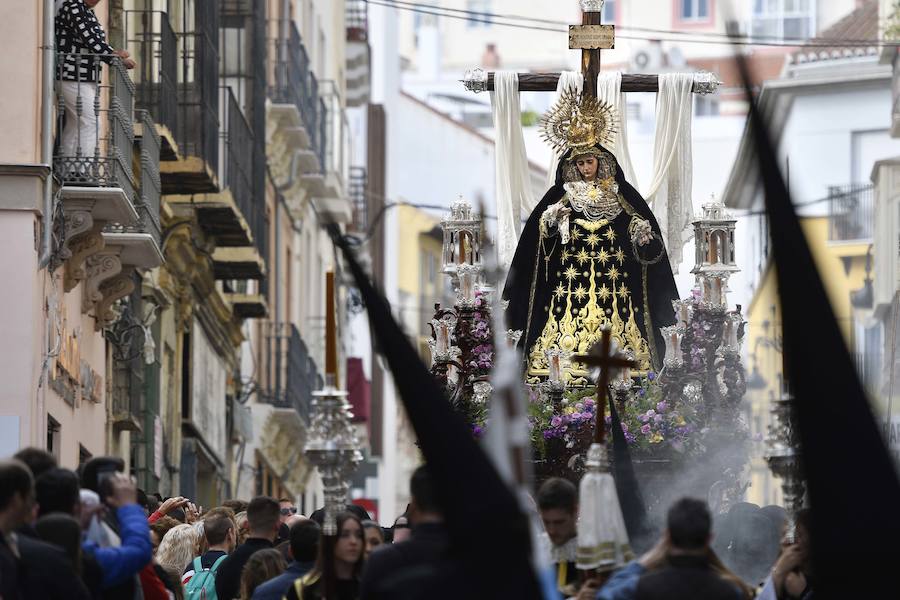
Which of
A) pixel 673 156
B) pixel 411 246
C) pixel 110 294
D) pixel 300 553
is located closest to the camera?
pixel 300 553

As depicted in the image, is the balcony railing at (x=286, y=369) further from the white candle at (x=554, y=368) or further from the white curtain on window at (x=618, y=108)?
the white candle at (x=554, y=368)

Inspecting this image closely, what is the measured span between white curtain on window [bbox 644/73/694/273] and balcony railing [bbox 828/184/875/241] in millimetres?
27616

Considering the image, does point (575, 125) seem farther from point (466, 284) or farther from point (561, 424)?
point (561, 424)

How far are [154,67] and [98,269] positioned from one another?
3.69 meters

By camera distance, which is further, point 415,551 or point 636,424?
point 636,424

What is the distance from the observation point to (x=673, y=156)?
67.6 feet

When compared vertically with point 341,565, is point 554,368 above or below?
above

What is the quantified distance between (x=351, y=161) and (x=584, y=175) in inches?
1269

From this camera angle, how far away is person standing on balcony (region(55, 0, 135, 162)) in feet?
64.5

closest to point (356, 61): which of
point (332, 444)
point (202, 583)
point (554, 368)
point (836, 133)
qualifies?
point (836, 133)

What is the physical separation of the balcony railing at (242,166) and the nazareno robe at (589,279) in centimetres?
865

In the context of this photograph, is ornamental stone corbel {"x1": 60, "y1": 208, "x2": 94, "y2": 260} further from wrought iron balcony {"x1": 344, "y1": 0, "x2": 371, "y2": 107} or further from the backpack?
wrought iron balcony {"x1": 344, "y1": 0, "x2": 371, "y2": 107}

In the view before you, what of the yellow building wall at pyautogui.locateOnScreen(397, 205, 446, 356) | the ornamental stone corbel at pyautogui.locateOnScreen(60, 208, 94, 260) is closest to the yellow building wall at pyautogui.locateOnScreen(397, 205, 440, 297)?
the yellow building wall at pyautogui.locateOnScreen(397, 205, 446, 356)

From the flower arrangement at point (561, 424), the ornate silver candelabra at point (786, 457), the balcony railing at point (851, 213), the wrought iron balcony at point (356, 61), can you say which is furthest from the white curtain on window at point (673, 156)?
the wrought iron balcony at point (356, 61)
